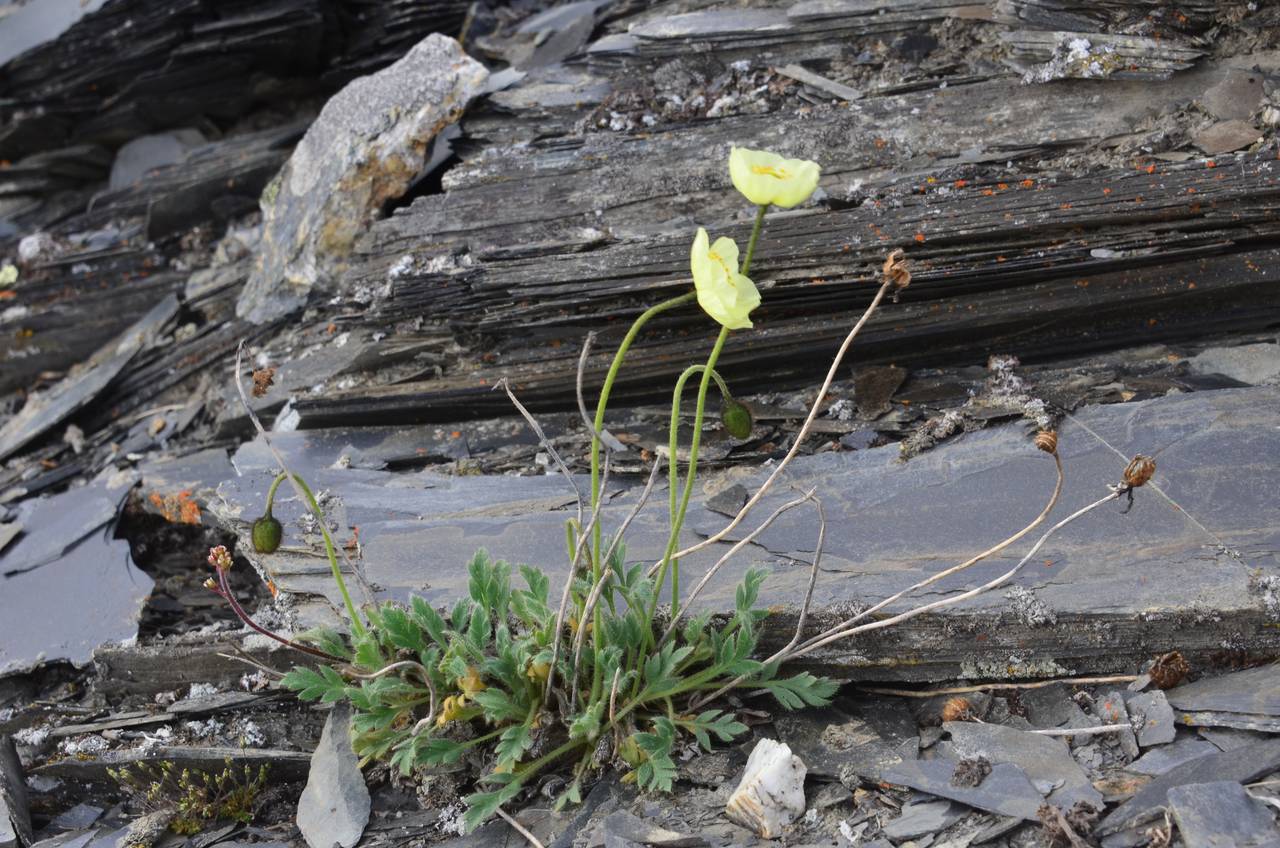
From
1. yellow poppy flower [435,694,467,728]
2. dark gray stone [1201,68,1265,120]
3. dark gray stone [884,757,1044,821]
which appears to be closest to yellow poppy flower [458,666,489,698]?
yellow poppy flower [435,694,467,728]

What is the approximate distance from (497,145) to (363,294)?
98cm

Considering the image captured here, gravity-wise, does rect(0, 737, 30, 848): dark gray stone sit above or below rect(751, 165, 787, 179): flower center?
below

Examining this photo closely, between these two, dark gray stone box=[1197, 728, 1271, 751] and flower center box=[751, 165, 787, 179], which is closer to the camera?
flower center box=[751, 165, 787, 179]

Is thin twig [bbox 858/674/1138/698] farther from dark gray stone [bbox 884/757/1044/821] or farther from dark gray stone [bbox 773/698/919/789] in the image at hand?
dark gray stone [bbox 884/757/1044/821]

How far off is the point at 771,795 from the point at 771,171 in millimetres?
1662

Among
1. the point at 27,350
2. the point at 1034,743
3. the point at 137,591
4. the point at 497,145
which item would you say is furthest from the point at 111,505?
the point at 1034,743

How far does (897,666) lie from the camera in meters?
3.29

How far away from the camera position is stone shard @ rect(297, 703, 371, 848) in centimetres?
331

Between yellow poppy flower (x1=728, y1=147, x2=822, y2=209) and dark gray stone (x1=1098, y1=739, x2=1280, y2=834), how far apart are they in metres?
1.71

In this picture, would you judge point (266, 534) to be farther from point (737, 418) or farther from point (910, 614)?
point (910, 614)

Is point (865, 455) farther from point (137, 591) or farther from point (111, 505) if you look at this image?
point (111, 505)

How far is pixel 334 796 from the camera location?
3.40 meters

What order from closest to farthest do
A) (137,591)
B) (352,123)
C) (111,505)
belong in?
(137,591) < (111,505) < (352,123)

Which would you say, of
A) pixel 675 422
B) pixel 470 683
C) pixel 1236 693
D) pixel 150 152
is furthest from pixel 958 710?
pixel 150 152
